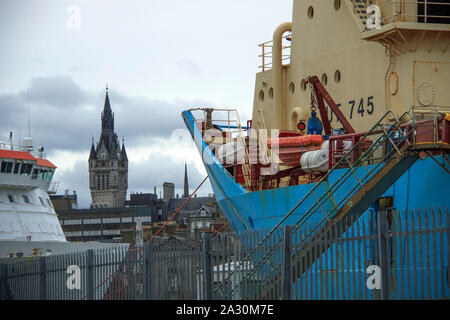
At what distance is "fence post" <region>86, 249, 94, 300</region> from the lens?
58.9 feet

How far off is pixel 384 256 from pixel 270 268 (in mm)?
2763

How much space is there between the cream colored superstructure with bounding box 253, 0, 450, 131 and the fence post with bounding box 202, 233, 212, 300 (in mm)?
9728

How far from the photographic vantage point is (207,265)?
15344mm

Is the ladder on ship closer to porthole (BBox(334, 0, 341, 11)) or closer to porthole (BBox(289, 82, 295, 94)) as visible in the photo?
porthole (BBox(334, 0, 341, 11))

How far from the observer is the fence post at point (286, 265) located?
14.1 meters

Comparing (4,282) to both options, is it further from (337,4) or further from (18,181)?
(18,181)

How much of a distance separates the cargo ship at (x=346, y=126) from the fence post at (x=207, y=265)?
351cm

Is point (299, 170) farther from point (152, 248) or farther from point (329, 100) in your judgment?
point (152, 248)

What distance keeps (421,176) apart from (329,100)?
6.31 meters

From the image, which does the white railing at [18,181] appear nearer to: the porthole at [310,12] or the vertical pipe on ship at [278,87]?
the vertical pipe on ship at [278,87]

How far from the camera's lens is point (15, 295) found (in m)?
20.9

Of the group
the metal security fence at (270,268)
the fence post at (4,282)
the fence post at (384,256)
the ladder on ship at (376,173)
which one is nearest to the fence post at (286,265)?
the metal security fence at (270,268)

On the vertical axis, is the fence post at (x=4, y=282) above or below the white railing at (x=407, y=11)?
below
